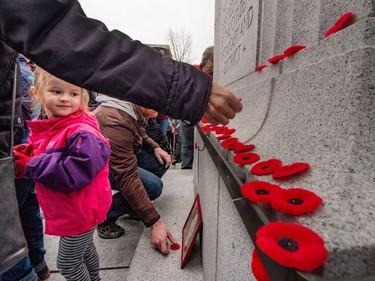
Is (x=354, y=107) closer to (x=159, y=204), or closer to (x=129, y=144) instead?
(x=129, y=144)

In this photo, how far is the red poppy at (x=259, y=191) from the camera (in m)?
0.42

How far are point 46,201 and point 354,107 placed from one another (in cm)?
135

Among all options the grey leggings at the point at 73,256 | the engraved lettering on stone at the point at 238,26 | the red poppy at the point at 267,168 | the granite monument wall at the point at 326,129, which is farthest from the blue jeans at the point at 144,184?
the red poppy at the point at 267,168

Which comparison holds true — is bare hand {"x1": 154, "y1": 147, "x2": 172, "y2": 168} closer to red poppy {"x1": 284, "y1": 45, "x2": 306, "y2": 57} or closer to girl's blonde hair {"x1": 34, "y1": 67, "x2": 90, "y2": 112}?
girl's blonde hair {"x1": 34, "y1": 67, "x2": 90, "y2": 112}

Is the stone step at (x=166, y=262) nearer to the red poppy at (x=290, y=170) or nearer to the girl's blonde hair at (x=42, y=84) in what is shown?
the girl's blonde hair at (x=42, y=84)

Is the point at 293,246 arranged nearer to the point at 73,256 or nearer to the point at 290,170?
the point at 290,170

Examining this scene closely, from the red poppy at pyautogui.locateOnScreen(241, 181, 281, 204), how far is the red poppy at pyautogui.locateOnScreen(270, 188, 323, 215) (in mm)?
16

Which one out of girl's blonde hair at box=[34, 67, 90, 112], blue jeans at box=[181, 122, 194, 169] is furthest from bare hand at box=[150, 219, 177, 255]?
blue jeans at box=[181, 122, 194, 169]

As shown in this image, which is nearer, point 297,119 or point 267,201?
point 267,201

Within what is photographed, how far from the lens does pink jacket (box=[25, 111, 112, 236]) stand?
1.08m

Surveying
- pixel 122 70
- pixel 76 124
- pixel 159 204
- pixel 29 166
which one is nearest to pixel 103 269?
pixel 159 204

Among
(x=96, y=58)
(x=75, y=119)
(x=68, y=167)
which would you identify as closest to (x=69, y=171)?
(x=68, y=167)

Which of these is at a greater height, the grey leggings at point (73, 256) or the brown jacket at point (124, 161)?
the brown jacket at point (124, 161)

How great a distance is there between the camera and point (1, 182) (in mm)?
804
